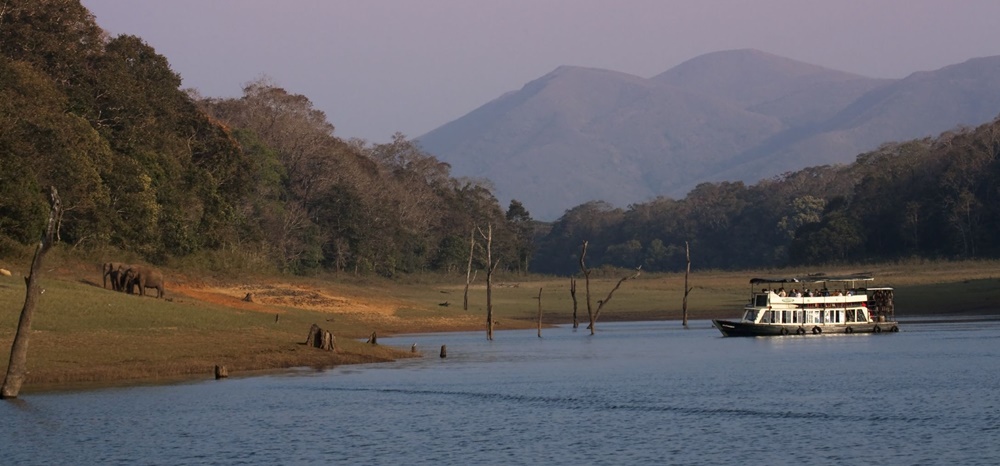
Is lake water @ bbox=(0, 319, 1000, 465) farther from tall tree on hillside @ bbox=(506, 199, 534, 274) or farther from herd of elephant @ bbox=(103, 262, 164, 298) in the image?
tall tree on hillside @ bbox=(506, 199, 534, 274)

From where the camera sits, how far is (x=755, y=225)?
165000mm

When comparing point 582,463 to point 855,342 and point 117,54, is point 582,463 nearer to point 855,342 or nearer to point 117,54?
point 855,342

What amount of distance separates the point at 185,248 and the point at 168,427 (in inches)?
1804

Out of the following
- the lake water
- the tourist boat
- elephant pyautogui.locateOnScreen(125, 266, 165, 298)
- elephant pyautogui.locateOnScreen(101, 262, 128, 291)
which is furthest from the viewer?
the tourist boat

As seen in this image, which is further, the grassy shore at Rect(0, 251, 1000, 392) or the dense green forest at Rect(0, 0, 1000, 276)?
the dense green forest at Rect(0, 0, 1000, 276)

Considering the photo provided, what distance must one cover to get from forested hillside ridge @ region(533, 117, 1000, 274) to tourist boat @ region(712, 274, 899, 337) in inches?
1625

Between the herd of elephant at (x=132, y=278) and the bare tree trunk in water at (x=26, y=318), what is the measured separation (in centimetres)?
2351

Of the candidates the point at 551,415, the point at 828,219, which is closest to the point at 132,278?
the point at 551,415

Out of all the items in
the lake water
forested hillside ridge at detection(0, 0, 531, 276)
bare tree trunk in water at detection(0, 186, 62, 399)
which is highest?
forested hillside ridge at detection(0, 0, 531, 276)

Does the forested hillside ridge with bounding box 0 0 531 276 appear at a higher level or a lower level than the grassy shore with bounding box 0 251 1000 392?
higher

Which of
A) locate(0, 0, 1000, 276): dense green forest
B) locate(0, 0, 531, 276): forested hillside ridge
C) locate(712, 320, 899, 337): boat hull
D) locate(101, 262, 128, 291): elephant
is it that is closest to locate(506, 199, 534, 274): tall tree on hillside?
locate(0, 0, 1000, 276): dense green forest

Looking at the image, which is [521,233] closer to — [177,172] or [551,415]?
[177,172]

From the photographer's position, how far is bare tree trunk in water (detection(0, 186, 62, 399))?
107ft

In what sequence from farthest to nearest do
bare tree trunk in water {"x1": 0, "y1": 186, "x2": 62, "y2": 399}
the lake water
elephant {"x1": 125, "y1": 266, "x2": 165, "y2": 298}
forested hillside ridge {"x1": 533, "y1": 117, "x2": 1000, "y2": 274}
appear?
forested hillside ridge {"x1": 533, "y1": 117, "x2": 1000, "y2": 274}
elephant {"x1": 125, "y1": 266, "x2": 165, "y2": 298}
bare tree trunk in water {"x1": 0, "y1": 186, "x2": 62, "y2": 399}
the lake water
